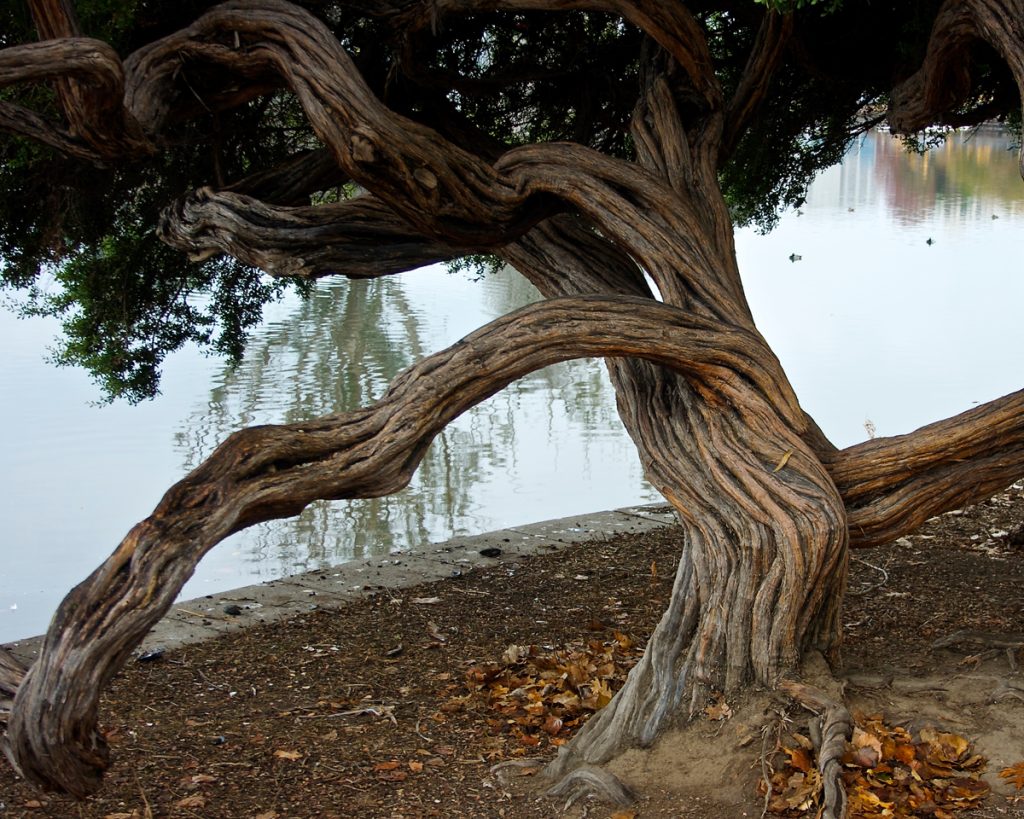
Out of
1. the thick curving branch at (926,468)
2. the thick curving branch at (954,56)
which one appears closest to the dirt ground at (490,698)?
the thick curving branch at (926,468)

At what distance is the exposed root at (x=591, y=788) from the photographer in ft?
12.5

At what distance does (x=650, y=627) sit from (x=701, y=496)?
174 cm

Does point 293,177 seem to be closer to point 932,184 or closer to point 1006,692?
point 1006,692

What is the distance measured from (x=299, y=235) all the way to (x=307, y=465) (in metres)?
1.50

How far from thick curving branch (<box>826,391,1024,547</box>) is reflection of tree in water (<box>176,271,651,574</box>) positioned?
4.83 meters

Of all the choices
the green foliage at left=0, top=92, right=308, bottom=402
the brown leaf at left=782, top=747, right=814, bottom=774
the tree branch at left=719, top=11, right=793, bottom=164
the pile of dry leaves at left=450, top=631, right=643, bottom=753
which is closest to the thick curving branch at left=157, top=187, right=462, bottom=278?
the green foliage at left=0, top=92, right=308, bottom=402

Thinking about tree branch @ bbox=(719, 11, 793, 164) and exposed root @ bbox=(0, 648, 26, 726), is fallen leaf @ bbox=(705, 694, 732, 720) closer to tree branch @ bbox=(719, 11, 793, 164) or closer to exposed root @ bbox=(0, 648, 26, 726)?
exposed root @ bbox=(0, 648, 26, 726)

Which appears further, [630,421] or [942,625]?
[942,625]

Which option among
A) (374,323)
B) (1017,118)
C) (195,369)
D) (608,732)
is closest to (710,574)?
(608,732)

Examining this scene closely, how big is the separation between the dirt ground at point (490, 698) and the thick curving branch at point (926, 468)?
56 centimetres

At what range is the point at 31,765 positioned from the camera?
3.30m

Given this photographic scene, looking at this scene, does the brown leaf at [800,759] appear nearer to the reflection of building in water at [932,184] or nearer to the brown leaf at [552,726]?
the brown leaf at [552,726]

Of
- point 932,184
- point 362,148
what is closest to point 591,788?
point 362,148

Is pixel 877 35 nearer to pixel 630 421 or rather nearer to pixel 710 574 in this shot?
pixel 630 421
